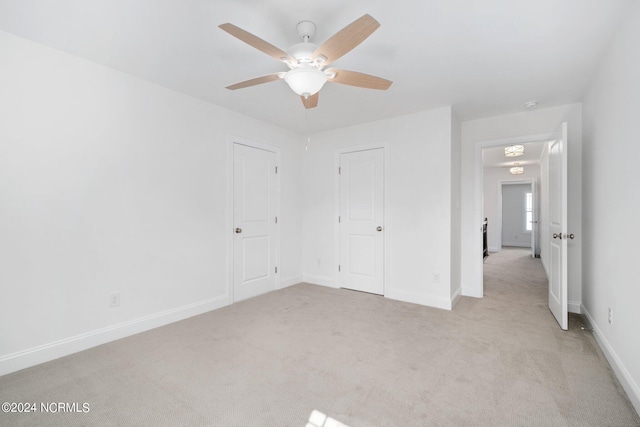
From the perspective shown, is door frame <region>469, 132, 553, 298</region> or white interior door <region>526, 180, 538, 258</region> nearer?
door frame <region>469, 132, 553, 298</region>

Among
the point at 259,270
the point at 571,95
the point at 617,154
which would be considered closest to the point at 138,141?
the point at 259,270

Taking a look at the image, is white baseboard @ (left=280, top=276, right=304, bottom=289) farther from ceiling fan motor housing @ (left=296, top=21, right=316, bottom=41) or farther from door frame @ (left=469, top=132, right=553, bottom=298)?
ceiling fan motor housing @ (left=296, top=21, right=316, bottom=41)

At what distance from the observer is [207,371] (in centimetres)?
214

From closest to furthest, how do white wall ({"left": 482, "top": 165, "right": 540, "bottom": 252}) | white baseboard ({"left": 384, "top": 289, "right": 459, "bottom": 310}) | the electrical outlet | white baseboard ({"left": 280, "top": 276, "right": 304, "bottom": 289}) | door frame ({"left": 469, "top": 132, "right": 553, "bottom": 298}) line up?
the electrical outlet < white baseboard ({"left": 384, "top": 289, "right": 459, "bottom": 310}) < door frame ({"left": 469, "top": 132, "right": 553, "bottom": 298}) < white baseboard ({"left": 280, "top": 276, "right": 304, "bottom": 289}) < white wall ({"left": 482, "top": 165, "right": 540, "bottom": 252})

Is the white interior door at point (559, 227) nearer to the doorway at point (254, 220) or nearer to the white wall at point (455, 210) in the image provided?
the white wall at point (455, 210)

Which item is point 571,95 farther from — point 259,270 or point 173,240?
point 173,240

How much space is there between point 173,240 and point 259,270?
1.31m

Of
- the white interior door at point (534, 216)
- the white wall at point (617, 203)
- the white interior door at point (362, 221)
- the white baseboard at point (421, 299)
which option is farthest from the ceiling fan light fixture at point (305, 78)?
the white interior door at point (534, 216)

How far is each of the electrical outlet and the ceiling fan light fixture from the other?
239cm

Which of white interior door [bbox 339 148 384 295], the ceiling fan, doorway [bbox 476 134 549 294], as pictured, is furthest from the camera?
doorway [bbox 476 134 549 294]

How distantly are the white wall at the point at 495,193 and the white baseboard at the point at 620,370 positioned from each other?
6.42 meters

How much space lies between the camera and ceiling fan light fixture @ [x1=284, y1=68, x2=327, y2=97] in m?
1.88

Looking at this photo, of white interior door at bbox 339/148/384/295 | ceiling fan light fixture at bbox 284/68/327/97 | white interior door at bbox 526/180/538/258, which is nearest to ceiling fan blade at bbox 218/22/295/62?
ceiling fan light fixture at bbox 284/68/327/97

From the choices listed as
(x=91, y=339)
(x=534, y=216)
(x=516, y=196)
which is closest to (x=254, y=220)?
(x=91, y=339)
